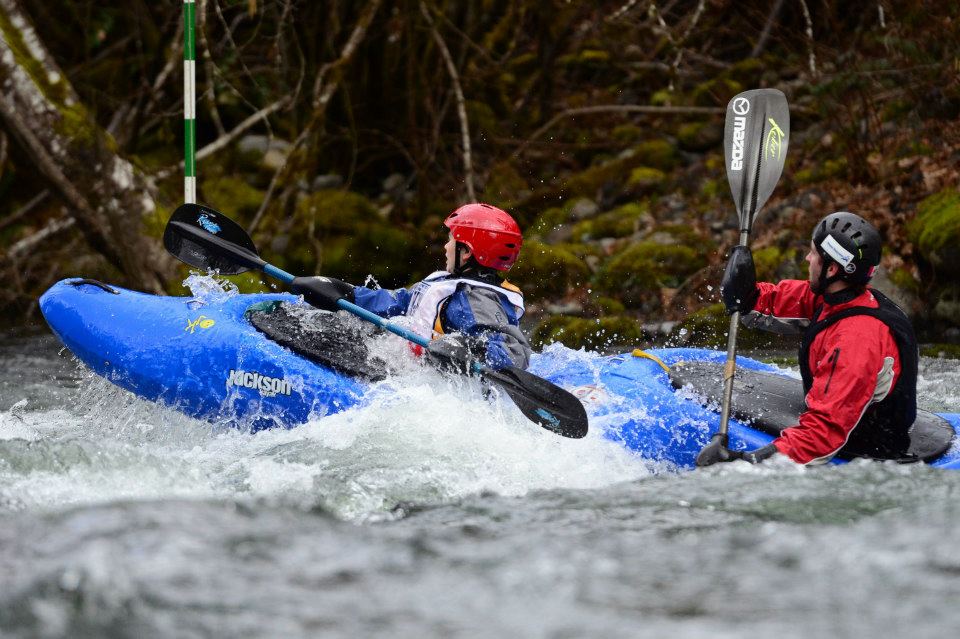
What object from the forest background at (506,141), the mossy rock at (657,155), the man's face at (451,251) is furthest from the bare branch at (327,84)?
the man's face at (451,251)

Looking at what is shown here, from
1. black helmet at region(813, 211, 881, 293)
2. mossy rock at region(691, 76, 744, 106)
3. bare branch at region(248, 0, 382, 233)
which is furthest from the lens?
mossy rock at region(691, 76, 744, 106)

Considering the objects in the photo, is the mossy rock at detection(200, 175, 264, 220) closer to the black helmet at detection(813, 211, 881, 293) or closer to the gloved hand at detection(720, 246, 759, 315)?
the gloved hand at detection(720, 246, 759, 315)

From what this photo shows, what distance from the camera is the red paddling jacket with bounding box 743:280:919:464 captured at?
147 inches

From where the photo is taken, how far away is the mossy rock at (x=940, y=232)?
25.0ft

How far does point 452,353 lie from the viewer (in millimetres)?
4219

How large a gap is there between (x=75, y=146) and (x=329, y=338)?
155 inches

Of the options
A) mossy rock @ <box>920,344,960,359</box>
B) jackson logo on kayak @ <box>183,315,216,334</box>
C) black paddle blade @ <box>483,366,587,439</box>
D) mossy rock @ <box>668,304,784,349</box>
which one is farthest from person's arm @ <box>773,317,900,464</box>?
mossy rock @ <box>668,304,784,349</box>

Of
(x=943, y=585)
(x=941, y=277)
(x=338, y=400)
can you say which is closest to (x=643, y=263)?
(x=941, y=277)

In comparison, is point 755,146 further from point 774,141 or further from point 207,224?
point 207,224

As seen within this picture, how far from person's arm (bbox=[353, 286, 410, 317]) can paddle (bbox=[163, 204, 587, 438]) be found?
28 centimetres

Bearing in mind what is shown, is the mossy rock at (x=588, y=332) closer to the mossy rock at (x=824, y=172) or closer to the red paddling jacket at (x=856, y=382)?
the mossy rock at (x=824, y=172)

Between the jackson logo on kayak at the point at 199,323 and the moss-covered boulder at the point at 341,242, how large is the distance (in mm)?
5005

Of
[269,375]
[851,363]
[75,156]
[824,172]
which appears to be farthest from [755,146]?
[824,172]

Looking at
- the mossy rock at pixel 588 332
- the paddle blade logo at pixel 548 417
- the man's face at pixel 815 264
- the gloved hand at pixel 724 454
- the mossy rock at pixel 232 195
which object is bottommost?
the mossy rock at pixel 588 332
